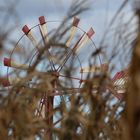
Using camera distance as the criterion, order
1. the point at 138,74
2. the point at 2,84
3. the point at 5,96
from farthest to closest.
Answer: the point at 2,84 < the point at 5,96 < the point at 138,74

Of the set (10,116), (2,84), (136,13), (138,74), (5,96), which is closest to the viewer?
(138,74)

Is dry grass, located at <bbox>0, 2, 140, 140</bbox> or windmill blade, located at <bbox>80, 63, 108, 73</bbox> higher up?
windmill blade, located at <bbox>80, 63, 108, 73</bbox>

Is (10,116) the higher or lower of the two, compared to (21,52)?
lower

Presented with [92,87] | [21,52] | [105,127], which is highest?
[21,52]

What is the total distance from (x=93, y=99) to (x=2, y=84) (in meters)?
0.38

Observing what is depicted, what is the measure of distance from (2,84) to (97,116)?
405mm

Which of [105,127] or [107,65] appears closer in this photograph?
[105,127]

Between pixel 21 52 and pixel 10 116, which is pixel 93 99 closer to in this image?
pixel 10 116

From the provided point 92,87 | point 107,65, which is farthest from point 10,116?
point 107,65

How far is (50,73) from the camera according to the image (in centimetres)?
153

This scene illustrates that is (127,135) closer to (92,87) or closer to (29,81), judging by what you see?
(92,87)

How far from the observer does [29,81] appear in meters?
1.48

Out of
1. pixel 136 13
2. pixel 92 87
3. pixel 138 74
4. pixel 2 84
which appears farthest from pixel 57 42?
pixel 138 74

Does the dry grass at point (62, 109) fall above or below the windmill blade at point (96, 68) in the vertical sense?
below
